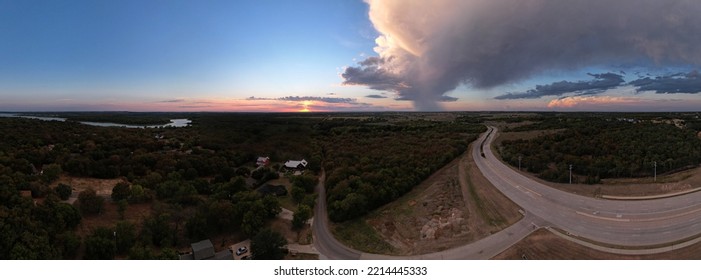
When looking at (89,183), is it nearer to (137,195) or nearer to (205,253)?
(137,195)

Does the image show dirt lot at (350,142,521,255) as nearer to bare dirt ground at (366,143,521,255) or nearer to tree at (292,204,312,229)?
bare dirt ground at (366,143,521,255)

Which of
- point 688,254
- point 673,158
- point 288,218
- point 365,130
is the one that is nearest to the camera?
point 688,254

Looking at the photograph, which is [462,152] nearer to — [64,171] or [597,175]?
[597,175]

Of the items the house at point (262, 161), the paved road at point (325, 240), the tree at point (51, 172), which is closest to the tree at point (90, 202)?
the tree at point (51, 172)

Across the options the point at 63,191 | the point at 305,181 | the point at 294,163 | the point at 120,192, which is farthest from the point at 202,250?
the point at 63,191

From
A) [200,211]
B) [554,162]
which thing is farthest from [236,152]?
[554,162]

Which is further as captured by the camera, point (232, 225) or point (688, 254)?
point (232, 225)
